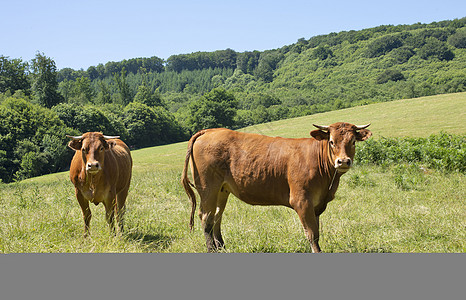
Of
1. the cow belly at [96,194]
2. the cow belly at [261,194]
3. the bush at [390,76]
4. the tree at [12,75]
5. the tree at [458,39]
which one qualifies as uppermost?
the tree at [458,39]

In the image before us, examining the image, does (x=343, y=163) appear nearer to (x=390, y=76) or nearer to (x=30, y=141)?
(x=30, y=141)

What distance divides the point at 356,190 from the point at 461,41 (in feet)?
272

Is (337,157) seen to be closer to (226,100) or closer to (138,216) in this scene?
(138,216)

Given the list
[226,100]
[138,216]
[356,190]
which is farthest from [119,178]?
[226,100]

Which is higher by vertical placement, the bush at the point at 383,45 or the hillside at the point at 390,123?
the bush at the point at 383,45

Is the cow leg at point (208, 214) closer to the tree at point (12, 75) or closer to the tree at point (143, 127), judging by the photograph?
the tree at point (143, 127)

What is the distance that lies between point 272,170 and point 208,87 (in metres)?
68.6

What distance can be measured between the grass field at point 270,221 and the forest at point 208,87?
4.78 meters

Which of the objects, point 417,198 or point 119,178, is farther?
point 417,198

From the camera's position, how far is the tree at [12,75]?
5400 cm

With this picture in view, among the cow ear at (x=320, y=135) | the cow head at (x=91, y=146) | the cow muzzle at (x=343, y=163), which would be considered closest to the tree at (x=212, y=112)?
the cow head at (x=91, y=146)

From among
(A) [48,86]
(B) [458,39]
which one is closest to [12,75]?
(A) [48,86]

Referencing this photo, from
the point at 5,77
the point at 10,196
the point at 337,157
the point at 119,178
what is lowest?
the point at 10,196

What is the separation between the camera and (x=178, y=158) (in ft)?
69.8
